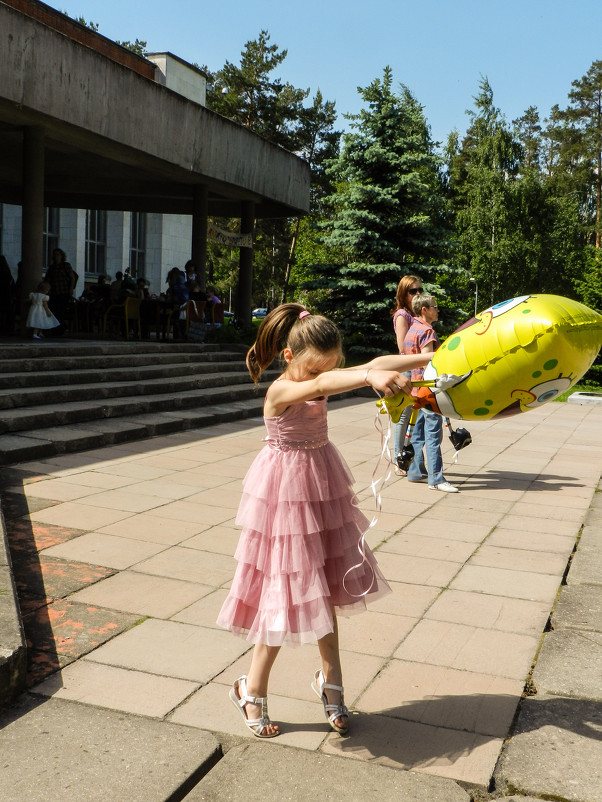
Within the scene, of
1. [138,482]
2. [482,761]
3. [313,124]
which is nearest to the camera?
[482,761]

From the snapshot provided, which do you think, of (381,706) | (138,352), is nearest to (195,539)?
(381,706)

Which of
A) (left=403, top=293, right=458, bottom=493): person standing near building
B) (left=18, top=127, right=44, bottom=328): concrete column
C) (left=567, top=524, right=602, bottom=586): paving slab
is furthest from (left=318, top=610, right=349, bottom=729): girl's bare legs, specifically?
(left=18, top=127, right=44, bottom=328): concrete column

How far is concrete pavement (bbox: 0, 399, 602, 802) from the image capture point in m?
2.95

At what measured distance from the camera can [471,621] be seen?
14.8 feet

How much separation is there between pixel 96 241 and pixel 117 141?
Answer: 76.3 feet

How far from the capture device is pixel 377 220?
20.4 m

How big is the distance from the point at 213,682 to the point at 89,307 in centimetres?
1719

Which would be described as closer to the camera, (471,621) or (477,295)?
(471,621)

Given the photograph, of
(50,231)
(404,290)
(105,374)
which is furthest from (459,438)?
(50,231)

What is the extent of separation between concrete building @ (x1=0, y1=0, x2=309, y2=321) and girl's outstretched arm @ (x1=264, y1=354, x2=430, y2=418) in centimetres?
1097

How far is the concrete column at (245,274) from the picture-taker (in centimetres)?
2180

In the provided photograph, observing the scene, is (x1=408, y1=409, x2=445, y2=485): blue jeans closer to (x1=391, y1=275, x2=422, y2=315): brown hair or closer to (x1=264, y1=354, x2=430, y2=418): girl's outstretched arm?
(x1=391, y1=275, x2=422, y2=315): brown hair

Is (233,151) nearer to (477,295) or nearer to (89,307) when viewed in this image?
(89,307)

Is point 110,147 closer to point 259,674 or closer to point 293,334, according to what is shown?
point 293,334
